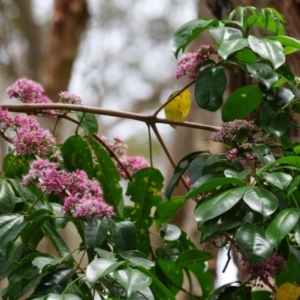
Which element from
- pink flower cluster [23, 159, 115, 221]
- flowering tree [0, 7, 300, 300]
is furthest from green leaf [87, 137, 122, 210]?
pink flower cluster [23, 159, 115, 221]

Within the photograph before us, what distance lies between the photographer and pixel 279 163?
84 cm

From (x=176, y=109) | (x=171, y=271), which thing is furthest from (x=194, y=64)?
(x=171, y=271)

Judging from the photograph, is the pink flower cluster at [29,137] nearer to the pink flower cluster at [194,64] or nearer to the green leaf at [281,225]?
the pink flower cluster at [194,64]

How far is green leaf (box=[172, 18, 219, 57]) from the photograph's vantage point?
3.07ft

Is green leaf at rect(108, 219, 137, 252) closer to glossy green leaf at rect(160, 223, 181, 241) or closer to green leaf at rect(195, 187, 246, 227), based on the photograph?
green leaf at rect(195, 187, 246, 227)

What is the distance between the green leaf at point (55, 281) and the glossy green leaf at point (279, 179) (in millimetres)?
260

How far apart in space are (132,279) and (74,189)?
0.62 feet

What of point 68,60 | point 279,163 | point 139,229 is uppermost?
point 68,60

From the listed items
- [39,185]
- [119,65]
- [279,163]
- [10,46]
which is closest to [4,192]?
[39,185]

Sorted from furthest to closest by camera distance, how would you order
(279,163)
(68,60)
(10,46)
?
(10,46)
(68,60)
(279,163)

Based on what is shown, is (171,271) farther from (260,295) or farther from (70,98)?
(70,98)

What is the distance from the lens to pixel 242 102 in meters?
1.02

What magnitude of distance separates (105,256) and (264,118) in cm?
35

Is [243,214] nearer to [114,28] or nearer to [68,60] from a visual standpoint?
[68,60]
